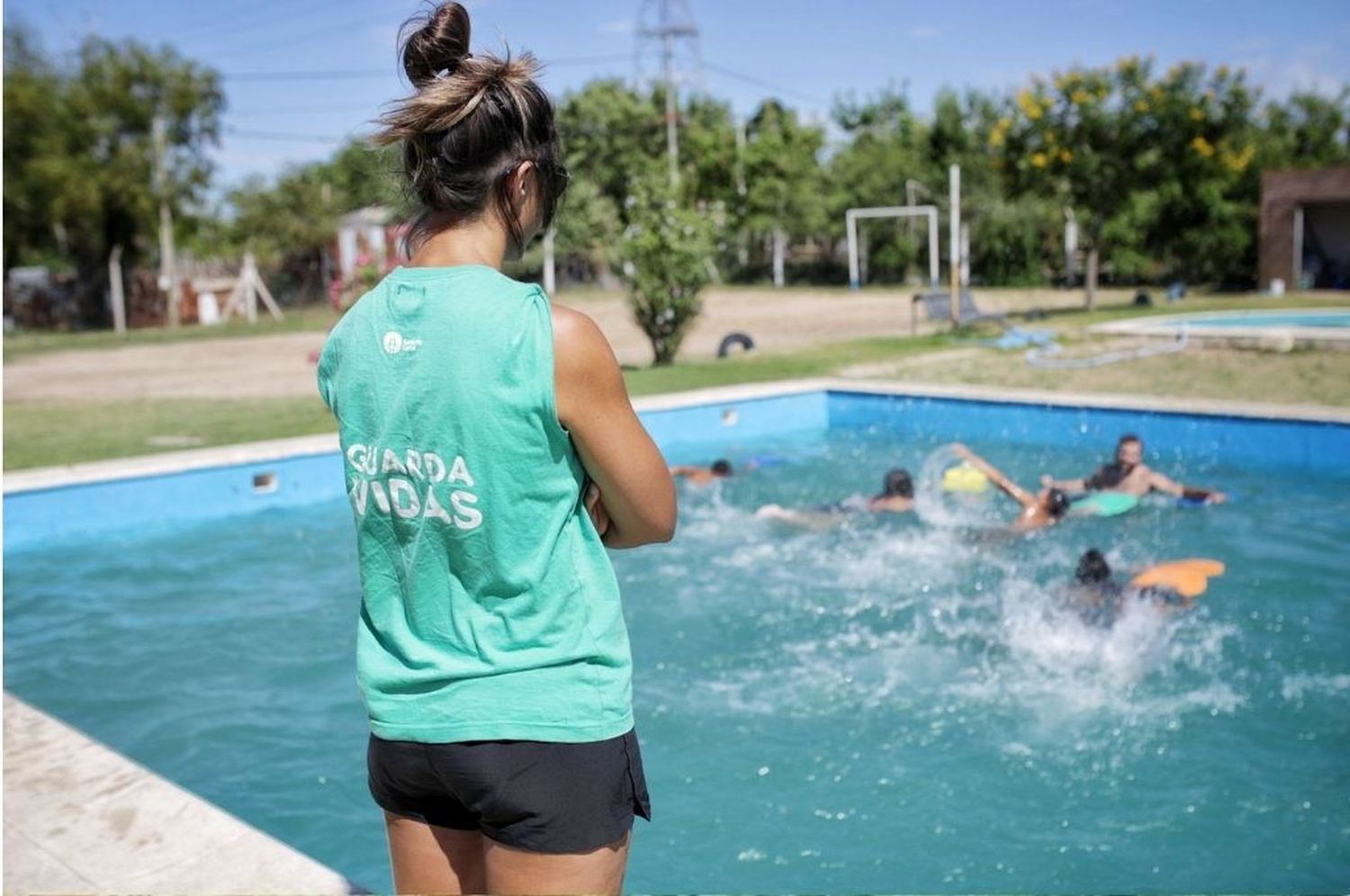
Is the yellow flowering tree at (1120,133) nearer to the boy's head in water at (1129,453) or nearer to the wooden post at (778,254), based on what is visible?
the boy's head in water at (1129,453)

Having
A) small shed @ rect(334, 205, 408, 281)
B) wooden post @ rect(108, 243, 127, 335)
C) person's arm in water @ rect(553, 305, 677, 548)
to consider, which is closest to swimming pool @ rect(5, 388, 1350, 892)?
person's arm in water @ rect(553, 305, 677, 548)

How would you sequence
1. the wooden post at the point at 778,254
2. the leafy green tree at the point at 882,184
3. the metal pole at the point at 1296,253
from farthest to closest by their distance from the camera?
the wooden post at the point at 778,254
the leafy green tree at the point at 882,184
the metal pole at the point at 1296,253

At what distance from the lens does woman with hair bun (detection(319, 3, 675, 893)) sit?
1542 mm

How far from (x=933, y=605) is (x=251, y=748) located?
3998 mm

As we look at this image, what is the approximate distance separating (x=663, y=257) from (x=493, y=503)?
14737 millimetres

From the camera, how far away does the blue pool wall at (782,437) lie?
9.72 meters

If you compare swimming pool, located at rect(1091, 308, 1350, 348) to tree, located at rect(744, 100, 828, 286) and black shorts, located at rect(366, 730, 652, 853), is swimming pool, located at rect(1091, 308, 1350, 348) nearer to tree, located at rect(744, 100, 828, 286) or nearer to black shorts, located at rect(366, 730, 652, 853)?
Result: black shorts, located at rect(366, 730, 652, 853)

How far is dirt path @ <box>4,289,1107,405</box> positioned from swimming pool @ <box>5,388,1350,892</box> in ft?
22.8

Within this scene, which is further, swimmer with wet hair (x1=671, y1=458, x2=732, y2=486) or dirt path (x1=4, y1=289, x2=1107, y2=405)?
dirt path (x1=4, y1=289, x2=1107, y2=405)

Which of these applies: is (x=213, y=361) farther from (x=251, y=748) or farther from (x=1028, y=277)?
(x=1028, y=277)

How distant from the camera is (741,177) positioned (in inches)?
1770

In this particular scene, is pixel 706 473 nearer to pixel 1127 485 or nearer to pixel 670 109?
pixel 1127 485

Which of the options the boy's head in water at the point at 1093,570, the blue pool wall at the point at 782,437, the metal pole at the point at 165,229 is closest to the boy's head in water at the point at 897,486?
the boy's head in water at the point at 1093,570

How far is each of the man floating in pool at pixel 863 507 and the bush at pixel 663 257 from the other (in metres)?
7.11
